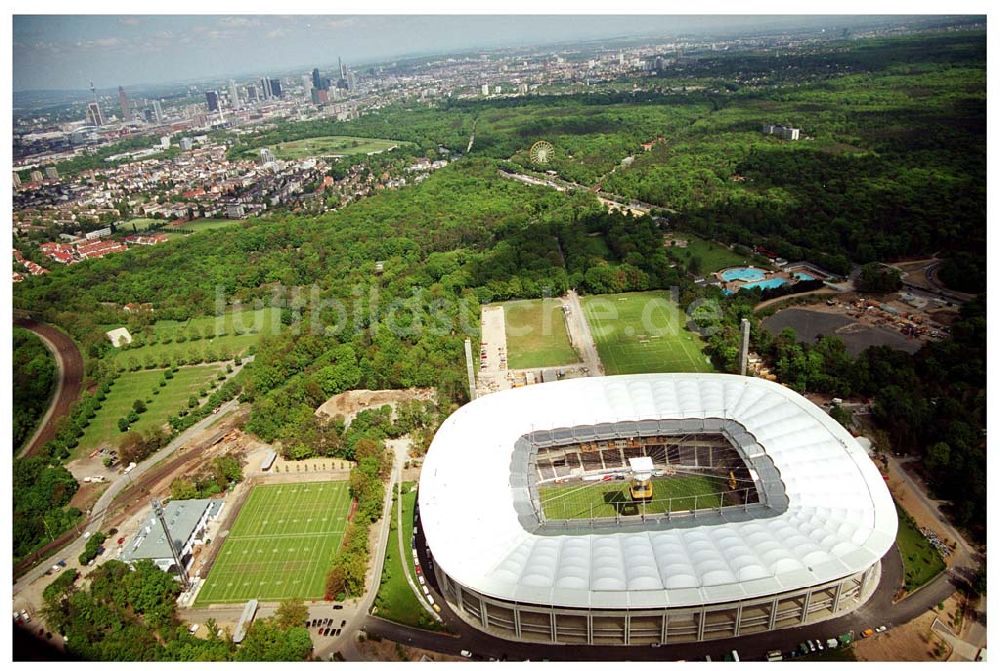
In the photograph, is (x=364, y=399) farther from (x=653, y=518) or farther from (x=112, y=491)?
(x=653, y=518)

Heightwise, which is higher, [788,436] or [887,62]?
[887,62]

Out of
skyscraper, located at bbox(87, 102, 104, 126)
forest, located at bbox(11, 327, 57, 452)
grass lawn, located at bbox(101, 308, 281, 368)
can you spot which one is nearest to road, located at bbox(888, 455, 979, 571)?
grass lawn, located at bbox(101, 308, 281, 368)

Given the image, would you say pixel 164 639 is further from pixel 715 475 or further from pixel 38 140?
pixel 38 140

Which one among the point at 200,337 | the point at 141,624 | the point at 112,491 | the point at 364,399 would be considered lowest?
the point at 112,491

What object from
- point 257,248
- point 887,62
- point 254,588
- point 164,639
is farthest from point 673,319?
point 887,62

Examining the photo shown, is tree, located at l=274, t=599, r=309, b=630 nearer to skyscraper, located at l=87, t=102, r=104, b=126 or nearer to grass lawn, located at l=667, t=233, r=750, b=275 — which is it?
grass lawn, located at l=667, t=233, r=750, b=275

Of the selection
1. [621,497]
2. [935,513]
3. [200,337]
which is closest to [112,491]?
[200,337]
